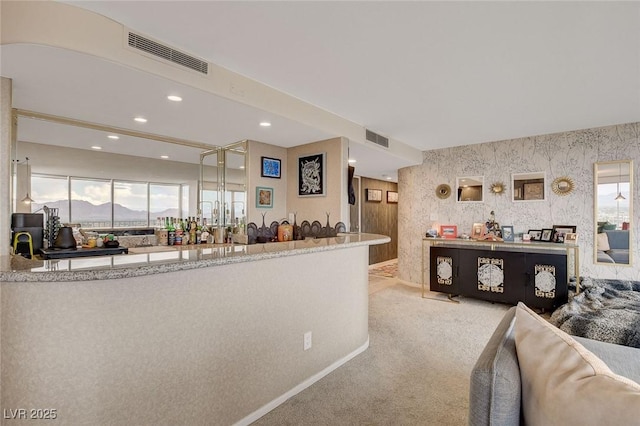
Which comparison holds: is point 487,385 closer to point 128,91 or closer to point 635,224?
point 128,91

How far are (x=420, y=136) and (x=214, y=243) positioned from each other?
341cm

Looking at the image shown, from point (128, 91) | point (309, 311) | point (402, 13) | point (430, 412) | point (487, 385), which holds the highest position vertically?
point (402, 13)

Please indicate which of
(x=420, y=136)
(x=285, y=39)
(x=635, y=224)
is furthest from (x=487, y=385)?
(x=635, y=224)

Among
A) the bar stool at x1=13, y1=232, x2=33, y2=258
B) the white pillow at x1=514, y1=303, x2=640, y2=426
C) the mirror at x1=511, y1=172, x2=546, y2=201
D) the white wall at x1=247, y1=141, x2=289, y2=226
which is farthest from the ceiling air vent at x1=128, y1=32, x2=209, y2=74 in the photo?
the mirror at x1=511, y1=172, x2=546, y2=201

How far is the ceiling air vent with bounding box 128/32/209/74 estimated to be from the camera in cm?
197

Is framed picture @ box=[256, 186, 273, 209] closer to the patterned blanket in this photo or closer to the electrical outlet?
the electrical outlet

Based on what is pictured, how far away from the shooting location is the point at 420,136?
4.57 meters

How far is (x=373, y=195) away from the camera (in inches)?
293

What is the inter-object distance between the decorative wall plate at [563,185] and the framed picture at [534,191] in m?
0.14

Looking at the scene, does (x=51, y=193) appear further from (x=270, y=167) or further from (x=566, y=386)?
(x=566, y=386)

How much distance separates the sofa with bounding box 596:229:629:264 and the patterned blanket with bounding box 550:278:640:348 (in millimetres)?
331

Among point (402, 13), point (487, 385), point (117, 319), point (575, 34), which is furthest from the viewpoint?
point (575, 34)

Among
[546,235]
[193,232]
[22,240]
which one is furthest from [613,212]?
[22,240]

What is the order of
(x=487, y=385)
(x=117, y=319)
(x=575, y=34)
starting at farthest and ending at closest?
(x=575, y=34)
(x=117, y=319)
(x=487, y=385)
